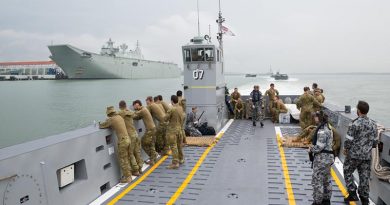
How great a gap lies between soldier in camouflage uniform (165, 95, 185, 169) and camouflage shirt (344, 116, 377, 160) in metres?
4.23

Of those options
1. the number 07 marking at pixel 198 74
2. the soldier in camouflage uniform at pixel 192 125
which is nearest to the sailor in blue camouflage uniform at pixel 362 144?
the soldier in camouflage uniform at pixel 192 125

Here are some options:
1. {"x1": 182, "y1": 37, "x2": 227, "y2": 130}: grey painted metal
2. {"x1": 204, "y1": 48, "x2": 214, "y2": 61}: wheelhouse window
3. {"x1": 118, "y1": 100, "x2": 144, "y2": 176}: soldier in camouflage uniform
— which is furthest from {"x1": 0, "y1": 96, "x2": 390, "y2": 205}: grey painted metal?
{"x1": 204, "y1": 48, "x2": 214, "y2": 61}: wheelhouse window

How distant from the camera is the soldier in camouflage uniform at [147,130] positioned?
784 cm

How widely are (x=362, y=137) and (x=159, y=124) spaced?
18.4ft

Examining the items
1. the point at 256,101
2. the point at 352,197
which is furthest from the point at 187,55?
the point at 352,197

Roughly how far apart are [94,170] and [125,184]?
0.89m

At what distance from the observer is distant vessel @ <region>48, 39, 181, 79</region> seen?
317ft

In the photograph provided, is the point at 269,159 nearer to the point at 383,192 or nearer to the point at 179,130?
the point at 179,130

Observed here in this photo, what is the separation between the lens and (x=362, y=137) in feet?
16.2

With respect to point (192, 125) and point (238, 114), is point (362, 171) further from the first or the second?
point (238, 114)

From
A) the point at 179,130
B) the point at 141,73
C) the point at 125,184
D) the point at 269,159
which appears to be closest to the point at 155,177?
the point at 125,184

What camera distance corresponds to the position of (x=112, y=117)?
21.8 ft

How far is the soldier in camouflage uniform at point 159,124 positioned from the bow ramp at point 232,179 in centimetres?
55

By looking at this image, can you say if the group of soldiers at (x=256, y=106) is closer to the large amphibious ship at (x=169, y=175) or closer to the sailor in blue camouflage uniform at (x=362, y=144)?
the large amphibious ship at (x=169, y=175)
